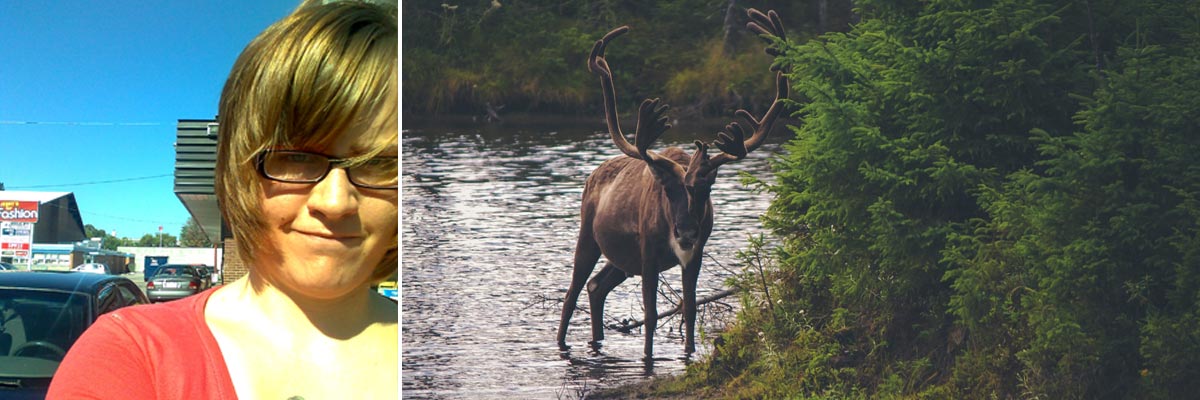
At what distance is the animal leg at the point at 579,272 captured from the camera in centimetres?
479

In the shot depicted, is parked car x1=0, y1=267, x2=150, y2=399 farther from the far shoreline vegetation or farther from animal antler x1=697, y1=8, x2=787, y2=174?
animal antler x1=697, y1=8, x2=787, y2=174

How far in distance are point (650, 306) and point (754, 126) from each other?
0.89 meters

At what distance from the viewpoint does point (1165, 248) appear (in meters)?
4.31

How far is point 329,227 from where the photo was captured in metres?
0.84

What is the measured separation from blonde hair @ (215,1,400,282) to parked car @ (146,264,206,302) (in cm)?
1178

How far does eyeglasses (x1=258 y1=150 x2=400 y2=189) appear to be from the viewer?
84 centimetres

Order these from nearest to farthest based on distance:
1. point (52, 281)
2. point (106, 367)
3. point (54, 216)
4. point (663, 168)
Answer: point (106, 367) → point (52, 281) → point (663, 168) → point (54, 216)

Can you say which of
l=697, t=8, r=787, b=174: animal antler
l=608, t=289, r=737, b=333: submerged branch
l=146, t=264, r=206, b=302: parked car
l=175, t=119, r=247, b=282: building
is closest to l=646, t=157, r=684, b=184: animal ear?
l=697, t=8, r=787, b=174: animal antler

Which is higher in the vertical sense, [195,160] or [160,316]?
[160,316]

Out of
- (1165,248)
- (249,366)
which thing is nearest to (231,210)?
(249,366)

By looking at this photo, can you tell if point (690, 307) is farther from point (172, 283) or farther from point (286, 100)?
point (172, 283)

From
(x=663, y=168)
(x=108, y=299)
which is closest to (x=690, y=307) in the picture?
(x=663, y=168)

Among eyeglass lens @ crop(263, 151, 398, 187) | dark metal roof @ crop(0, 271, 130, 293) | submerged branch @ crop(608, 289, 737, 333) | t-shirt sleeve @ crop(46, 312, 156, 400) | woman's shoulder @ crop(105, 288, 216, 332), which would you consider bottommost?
submerged branch @ crop(608, 289, 737, 333)

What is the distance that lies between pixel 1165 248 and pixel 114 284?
4.15 m
